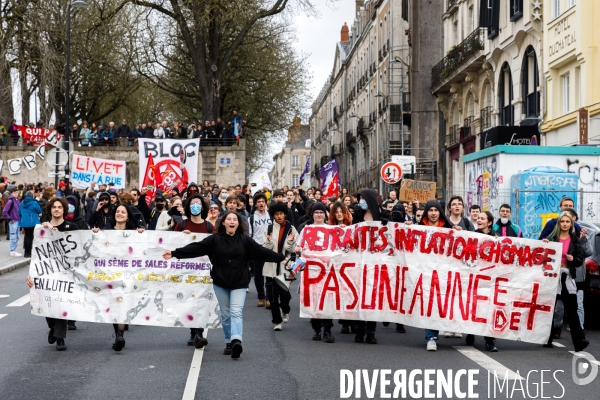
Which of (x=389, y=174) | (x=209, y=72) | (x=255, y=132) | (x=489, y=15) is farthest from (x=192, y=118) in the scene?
(x=389, y=174)

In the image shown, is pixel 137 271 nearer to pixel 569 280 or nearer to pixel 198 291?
pixel 198 291

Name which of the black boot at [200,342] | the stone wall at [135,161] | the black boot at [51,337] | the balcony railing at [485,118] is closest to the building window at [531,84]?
the balcony railing at [485,118]

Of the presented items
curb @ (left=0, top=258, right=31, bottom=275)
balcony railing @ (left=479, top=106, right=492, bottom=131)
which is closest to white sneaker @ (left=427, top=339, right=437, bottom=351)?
curb @ (left=0, top=258, right=31, bottom=275)

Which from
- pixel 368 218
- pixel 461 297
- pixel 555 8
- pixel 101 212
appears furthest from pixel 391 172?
pixel 461 297

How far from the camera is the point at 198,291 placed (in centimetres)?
1121

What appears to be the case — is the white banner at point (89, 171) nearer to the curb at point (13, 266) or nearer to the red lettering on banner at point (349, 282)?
the curb at point (13, 266)

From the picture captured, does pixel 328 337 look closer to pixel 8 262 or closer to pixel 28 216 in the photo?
pixel 8 262

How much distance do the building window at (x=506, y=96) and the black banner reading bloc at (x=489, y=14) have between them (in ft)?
4.71

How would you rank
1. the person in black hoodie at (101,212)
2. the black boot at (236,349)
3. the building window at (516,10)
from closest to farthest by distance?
1. the black boot at (236,349)
2. the person in black hoodie at (101,212)
3. the building window at (516,10)

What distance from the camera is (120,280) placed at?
11.3m

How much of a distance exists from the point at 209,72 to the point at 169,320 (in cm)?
3459

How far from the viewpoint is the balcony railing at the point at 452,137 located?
1572 inches

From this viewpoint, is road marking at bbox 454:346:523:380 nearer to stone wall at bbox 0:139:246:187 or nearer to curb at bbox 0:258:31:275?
curb at bbox 0:258:31:275

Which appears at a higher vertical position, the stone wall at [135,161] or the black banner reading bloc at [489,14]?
the black banner reading bloc at [489,14]
